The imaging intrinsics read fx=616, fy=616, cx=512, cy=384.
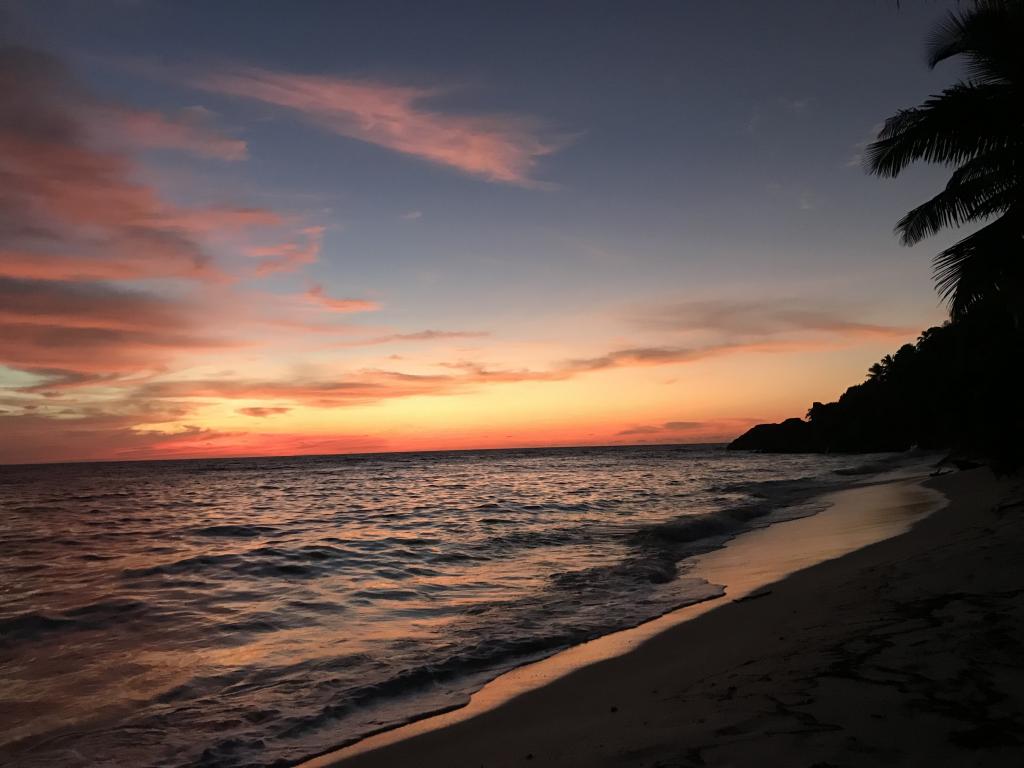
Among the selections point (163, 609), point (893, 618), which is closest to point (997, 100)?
point (893, 618)

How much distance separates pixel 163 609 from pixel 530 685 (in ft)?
21.9

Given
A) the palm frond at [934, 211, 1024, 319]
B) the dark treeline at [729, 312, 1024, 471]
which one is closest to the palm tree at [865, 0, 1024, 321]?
the palm frond at [934, 211, 1024, 319]

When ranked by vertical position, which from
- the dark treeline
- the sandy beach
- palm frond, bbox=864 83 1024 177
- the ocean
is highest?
palm frond, bbox=864 83 1024 177

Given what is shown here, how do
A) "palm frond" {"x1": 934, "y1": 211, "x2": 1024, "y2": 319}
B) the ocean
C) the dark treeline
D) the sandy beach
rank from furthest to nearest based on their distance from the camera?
the dark treeline, "palm frond" {"x1": 934, "y1": 211, "x2": 1024, "y2": 319}, the ocean, the sandy beach

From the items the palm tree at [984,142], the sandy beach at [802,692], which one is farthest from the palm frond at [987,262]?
the sandy beach at [802,692]

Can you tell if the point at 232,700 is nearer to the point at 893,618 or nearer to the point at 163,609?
the point at 163,609

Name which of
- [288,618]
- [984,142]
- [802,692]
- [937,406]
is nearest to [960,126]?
[984,142]

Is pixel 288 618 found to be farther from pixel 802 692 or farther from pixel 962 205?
pixel 962 205

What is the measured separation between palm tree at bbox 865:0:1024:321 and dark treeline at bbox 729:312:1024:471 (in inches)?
235

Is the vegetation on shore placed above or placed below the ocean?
above

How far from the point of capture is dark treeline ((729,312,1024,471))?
17469 mm

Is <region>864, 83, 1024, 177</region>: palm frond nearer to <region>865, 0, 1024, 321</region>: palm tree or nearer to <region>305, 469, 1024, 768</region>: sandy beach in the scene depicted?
<region>865, 0, 1024, 321</region>: palm tree

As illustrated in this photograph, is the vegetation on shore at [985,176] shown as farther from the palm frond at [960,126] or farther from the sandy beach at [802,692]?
the sandy beach at [802,692]

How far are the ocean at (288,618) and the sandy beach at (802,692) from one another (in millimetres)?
1052
